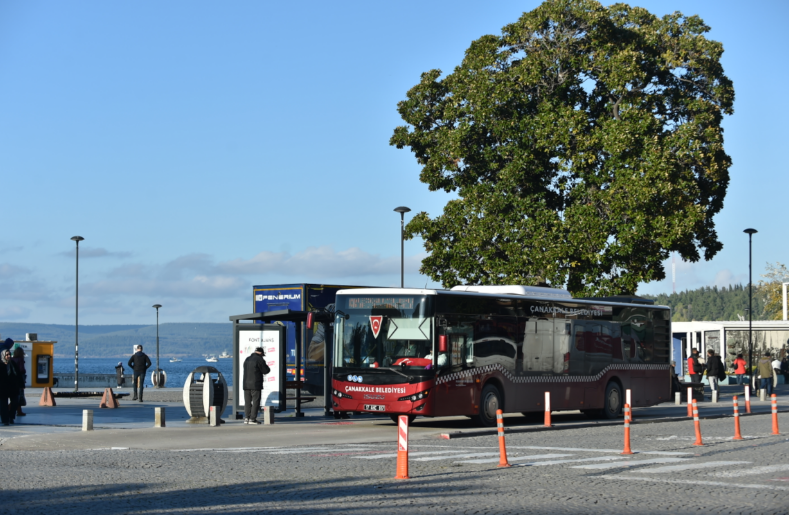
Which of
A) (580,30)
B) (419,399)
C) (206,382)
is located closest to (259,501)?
(419,399)

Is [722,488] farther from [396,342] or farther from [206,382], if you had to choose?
[206,382]

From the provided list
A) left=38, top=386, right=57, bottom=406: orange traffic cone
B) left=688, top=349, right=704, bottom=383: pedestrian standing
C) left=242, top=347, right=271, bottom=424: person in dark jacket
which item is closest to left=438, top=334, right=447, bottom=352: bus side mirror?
left=242, top=347, right=271, bottom=424: person in dark jacket

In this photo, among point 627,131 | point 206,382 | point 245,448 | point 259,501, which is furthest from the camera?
point 627,131

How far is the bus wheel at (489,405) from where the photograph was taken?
2170 centimetres

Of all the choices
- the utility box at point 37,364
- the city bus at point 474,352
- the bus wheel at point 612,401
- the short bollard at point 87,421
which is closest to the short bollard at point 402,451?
the city bus at point 474,352

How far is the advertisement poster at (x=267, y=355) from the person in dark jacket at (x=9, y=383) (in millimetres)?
5084

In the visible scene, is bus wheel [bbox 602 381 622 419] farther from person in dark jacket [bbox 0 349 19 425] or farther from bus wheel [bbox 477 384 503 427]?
person in dark jacket [bbox 0 349 19 425]

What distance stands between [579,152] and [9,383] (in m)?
19.3

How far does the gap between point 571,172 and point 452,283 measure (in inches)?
227

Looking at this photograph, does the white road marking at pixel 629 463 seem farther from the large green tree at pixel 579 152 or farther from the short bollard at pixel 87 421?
the large green tree at pixel 579 152

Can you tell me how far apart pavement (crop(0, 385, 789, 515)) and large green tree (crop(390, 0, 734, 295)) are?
11.1 m

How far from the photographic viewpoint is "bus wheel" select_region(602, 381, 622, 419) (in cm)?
2547

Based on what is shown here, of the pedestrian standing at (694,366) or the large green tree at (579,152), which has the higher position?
the large green tree at (579,152)

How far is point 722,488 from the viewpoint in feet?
37.6
